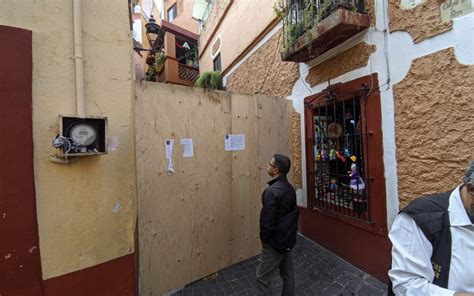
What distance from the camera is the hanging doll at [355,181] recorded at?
3561 millimetres

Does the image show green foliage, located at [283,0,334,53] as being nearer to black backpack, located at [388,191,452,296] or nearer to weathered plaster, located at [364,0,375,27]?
weathered plaster, located at [364,0,375,27]

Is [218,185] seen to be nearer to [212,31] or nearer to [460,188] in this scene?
[460,188]

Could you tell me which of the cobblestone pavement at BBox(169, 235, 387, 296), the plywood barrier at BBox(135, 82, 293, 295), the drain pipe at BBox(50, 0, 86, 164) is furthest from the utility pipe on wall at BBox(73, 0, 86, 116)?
the cobblestone pavement at BBox(169, 235, 387, 296)

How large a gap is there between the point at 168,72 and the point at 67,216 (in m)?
10.6

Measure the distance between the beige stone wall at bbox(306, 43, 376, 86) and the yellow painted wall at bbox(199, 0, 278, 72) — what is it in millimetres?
2012

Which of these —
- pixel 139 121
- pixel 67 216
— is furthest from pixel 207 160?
pixel 67 216

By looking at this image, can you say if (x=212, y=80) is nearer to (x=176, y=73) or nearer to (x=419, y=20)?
(x=176, y=73)

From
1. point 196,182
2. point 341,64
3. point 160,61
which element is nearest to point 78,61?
point 196,182

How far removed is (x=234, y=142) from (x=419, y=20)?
2.53 meters

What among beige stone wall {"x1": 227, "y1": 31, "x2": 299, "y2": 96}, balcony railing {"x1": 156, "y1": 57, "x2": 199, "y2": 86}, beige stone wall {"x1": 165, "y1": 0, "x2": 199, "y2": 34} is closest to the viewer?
beige stone wall {"x1": 227, "y1": 31, "x2": 299, "y2": 96}

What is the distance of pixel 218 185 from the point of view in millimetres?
3631

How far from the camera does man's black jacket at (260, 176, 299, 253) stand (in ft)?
8.66

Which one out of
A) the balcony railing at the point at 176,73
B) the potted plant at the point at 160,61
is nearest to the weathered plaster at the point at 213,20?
the balcony railing at the point at 176,73

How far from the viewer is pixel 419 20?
9.12 ft
